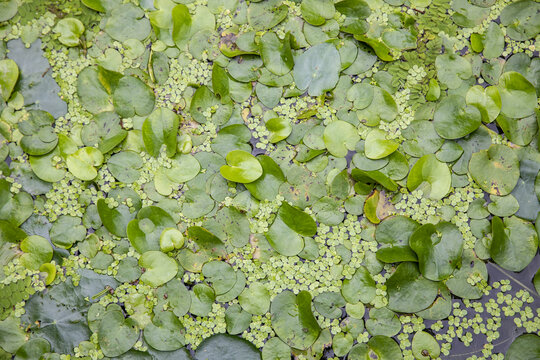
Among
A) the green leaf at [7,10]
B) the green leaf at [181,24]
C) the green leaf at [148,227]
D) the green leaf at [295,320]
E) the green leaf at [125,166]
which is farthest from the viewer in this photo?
the green leaf at [7,10]

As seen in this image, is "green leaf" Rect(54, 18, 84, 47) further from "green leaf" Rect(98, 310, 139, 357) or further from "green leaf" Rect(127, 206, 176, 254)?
"green leaf" Rect(98, 310, 139, 357)

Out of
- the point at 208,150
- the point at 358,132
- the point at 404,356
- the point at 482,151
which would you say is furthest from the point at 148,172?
the point at 482,151

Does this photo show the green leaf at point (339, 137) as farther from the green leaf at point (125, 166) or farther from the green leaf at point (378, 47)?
the green leaf at point (125, 166)

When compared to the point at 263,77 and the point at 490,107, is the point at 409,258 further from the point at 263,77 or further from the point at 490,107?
the point at 263,77

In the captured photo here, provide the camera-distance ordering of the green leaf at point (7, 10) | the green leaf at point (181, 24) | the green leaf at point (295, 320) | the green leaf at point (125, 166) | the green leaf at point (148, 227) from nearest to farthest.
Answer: the green leaf at point (295, 320)
the green leaf at point (148, 227)
the green leaf at point (125, 166)
the green leaf at point (181, 24)
the green leaf at point (7, 10)

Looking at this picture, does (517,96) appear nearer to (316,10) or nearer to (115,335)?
(316,10)

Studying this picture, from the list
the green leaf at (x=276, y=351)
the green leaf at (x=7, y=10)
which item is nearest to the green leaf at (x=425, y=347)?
the green leaf at (x=276, y=351)
